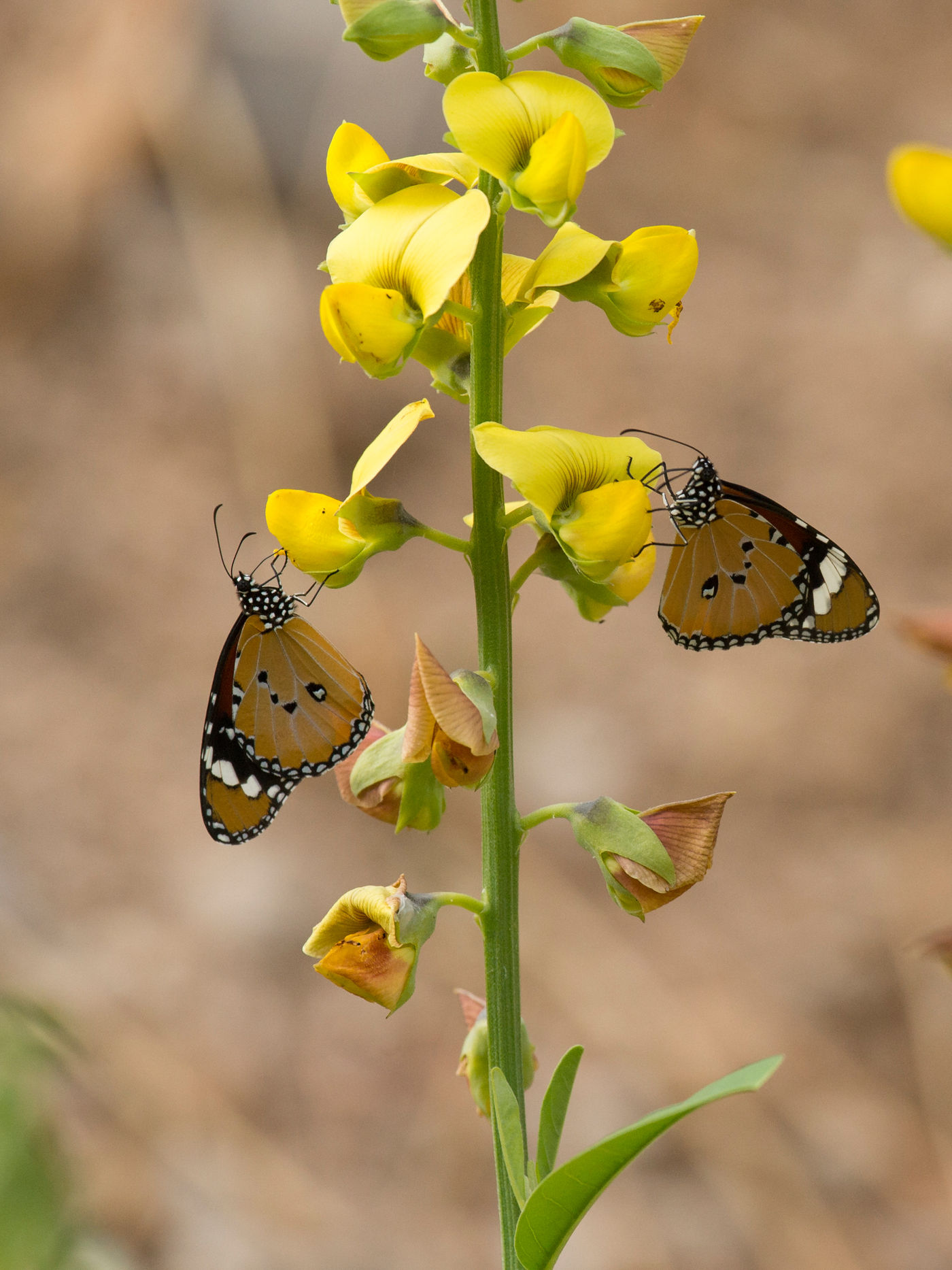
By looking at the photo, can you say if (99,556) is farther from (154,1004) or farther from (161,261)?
(154,1004)

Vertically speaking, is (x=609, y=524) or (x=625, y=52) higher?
(x=625, y=52)

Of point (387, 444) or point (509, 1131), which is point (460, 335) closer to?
point (387, 444)

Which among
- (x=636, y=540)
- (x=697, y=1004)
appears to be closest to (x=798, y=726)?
(x=697, y=1004)

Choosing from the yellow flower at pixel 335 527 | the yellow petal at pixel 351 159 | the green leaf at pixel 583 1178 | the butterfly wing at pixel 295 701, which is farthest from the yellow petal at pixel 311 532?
the green leaf at pixel 583 1178

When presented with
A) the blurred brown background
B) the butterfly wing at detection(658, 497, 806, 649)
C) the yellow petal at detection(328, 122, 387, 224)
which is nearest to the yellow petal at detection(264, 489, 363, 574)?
the yellow petal at detection(328, 122, 387, 224)

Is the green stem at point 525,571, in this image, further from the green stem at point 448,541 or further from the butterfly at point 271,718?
the butterfly at point 271,718

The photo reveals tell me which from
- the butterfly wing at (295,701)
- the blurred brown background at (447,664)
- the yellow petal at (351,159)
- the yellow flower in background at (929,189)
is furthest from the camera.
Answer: the blurred brown background at (447,664)

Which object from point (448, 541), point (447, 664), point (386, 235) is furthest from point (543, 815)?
point (447, 664)
